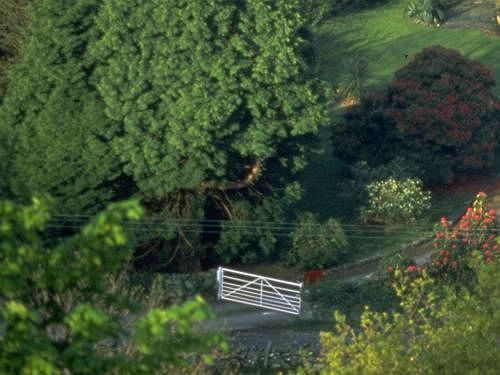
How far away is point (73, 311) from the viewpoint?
673cm

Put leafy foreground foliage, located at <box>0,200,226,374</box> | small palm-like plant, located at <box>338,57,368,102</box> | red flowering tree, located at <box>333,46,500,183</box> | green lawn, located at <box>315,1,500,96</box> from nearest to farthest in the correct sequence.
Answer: leafy foreground foliage, located at <box>0,200,226,374</box>, red flowering tree, located at <box>333,46,500,183</box>, small palm-like plant, located at <box>338,57,368,102</box>, green lawn, located at <box>315,1,500,96</box>

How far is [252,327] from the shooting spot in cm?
2400

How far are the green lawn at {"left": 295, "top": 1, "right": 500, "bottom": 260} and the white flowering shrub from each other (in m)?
1.35

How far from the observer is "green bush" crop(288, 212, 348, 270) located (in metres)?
26.7

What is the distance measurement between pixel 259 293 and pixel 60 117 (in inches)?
221

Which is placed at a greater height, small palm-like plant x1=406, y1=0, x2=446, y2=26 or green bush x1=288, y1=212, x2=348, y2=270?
small palm-like plant x1=406, y1=0, x2=446, y2=26

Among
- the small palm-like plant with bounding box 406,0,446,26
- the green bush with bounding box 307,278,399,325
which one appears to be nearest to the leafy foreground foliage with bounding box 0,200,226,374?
the green bush with bounding box 307,278,399,325

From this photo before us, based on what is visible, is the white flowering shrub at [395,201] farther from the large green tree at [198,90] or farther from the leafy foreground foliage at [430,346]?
the leafy foreground foliage at [430,346]

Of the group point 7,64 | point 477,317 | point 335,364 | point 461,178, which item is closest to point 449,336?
point 477,317

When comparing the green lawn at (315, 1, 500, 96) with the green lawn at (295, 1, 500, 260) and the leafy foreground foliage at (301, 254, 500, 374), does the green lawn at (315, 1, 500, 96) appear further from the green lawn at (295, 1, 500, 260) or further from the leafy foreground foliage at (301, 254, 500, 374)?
the leafy foreground foliage at (301, 254, 500, 374)

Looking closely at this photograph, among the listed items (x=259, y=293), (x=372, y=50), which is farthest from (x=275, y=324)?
(x=372, y=50)

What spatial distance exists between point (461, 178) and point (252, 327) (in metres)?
11.5

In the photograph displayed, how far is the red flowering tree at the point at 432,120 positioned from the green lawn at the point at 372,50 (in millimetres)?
1153

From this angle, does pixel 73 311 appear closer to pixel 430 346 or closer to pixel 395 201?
pixel 430 346
